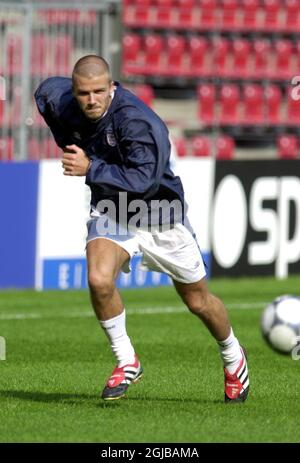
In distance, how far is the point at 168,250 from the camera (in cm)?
779

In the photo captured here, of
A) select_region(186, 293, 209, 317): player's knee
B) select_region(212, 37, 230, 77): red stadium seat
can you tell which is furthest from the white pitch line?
select_region(212, 37, 230, 77): red stadium seat

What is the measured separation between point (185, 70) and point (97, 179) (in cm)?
1578

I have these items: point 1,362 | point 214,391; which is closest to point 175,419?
point 214,391

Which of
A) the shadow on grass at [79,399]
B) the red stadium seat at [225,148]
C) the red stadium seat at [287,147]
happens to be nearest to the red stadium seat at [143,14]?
the red stadium seat at [225,148]

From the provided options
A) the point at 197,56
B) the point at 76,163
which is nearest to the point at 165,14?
the point at 197,56

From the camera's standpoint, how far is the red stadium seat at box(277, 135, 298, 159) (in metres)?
22.0

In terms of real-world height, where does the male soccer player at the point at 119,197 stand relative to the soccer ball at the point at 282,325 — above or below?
above

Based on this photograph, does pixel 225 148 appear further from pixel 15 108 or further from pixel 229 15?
pixel 15 108

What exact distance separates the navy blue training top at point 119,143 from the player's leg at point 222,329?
572mm

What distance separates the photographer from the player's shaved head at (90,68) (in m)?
7.34

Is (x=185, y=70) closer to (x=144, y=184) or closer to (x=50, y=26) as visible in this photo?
(x=50, y=26)

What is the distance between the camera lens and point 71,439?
21.4 ft

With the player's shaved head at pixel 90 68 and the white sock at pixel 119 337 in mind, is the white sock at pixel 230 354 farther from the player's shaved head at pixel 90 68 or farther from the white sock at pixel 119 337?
the player's shaved head at pixel 90 68

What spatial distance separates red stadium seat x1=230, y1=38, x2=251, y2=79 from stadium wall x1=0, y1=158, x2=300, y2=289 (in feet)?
18.1
